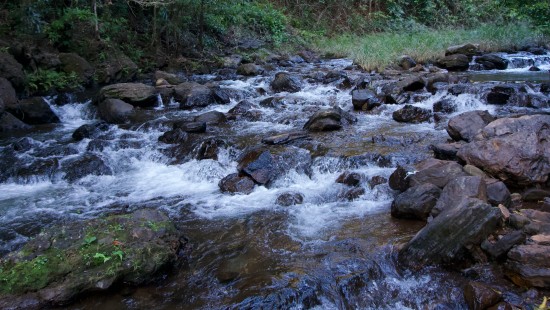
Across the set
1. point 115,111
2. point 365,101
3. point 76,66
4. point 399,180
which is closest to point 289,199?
point 399,180

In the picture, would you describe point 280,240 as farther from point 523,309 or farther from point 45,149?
point 45,149

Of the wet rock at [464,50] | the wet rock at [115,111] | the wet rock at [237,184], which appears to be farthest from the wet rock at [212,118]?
the wet rock at [464,50]

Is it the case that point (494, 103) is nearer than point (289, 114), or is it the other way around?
point (494, 103)

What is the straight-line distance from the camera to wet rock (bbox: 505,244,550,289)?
342cm

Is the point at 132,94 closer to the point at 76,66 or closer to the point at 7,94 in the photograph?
the point at 7,94

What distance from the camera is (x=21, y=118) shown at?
1020 centimetres

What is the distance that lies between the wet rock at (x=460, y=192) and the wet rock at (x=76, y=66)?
11336 mm

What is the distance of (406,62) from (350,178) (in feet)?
33.4

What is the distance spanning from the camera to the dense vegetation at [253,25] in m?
13.0

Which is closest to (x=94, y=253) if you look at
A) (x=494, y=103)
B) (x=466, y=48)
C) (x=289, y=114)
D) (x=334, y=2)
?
(x=289, y=114)

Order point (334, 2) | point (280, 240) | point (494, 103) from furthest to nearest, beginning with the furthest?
point (334, 2) → point (494, 103) → point (280, 240)

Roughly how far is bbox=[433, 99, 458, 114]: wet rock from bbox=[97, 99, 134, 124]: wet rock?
289 inches

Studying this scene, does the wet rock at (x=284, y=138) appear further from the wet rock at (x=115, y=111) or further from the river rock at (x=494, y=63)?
the river rock at (x=494, y=63)

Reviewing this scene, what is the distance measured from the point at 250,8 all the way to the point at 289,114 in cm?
1358
